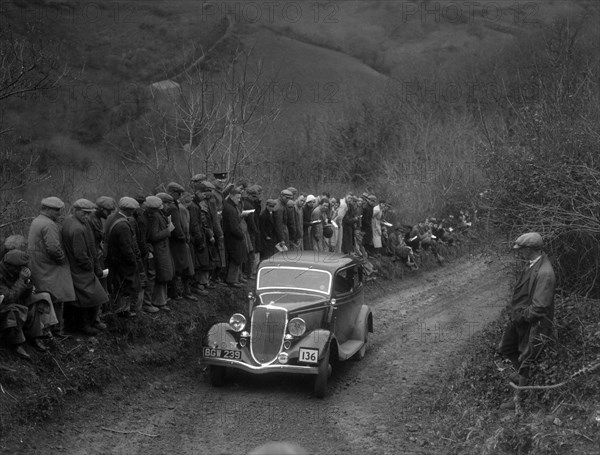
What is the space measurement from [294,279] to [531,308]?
473 cm

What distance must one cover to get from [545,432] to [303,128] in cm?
3756

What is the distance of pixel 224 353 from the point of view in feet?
→ 36.1

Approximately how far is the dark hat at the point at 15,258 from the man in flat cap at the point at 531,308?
20.5ft

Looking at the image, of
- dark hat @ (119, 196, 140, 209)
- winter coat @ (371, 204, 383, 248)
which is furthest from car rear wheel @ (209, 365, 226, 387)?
winter coat @ (371, 204, 383, 248)

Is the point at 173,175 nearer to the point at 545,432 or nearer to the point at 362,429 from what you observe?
the point at 362,429

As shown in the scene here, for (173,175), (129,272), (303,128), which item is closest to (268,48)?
(303,128)

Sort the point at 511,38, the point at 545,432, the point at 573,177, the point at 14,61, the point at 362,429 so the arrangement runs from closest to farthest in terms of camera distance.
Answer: the point at 545,432, the point at 362,429, the point at 573,177, the point at 14,61, the point at 511,38

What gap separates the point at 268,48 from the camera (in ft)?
182

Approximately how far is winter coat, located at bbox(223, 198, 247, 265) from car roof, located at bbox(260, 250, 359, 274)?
132cm

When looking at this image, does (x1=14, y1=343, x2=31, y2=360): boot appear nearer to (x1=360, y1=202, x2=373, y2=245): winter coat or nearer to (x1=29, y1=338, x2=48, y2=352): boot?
(x1=29, y1=338, x2=48, y2=352): boot

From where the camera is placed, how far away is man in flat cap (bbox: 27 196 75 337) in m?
9.91

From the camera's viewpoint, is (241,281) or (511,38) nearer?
(241,281)

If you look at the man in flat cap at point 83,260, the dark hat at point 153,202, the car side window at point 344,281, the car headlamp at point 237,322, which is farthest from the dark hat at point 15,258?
the car side window at point 344,281

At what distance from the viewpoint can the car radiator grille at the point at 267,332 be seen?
11219 millimetres
